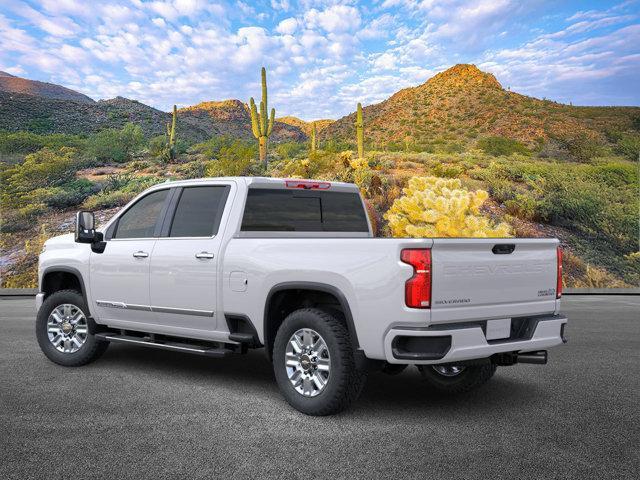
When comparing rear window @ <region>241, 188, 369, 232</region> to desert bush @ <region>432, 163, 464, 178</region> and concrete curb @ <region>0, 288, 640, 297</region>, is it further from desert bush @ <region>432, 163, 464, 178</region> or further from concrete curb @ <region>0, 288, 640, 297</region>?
desert bush @ <region>432, 163, 464, 178</region>

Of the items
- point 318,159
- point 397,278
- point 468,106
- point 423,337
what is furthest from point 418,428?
point 468,106

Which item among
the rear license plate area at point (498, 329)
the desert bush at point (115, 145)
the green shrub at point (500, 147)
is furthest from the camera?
the green shrub at point (500, 147)

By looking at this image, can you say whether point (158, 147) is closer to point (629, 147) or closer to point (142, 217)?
point (629, 147)

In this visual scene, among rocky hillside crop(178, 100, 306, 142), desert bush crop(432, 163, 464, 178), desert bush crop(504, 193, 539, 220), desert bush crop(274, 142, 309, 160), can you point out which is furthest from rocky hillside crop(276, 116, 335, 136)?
desert bush crop(504, 193, 539, 220)

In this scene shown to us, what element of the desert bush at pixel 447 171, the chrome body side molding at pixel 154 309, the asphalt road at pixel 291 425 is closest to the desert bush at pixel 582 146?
the desert bush at pixel 447 171

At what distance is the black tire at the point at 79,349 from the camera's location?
330 inches

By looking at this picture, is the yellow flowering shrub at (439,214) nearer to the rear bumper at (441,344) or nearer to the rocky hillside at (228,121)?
the rear bumper at (441,344)

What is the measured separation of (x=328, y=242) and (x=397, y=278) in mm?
810

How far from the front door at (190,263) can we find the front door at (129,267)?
0.19 metres

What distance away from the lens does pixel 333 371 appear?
5.94 m

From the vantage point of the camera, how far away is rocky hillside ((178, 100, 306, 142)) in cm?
7519

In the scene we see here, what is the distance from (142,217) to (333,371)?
318cm

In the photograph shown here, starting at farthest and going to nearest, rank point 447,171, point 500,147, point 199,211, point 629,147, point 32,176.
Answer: point 500,147 → point 629,147 → point 32,176 → point 447,171 → point 199,211

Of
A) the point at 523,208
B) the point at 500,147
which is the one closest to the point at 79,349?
the point at 523,208
